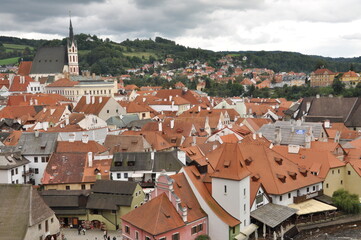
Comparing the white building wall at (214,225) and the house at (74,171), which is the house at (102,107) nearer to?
the house at (74,171)

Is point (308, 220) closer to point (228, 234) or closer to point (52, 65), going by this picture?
point (228, 234)

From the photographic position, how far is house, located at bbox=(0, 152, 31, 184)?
4562cm

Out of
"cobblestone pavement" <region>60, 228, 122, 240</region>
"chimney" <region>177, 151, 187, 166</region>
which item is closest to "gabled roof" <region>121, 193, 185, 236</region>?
"cobblestone pavement" <region>60, 228, 122, 240</region>

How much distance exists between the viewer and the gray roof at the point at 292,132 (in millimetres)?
56656

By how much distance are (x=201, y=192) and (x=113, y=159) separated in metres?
14.3

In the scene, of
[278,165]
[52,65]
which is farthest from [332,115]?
A: [52,65]

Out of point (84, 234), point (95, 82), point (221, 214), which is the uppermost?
point (95, 82)

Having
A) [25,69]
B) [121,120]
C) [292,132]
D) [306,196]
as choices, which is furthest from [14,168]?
[25,69]

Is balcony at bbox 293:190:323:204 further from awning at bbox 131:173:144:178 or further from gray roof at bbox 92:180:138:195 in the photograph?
awning at bbox 131:173:144:178

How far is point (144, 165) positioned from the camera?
45.9 meters

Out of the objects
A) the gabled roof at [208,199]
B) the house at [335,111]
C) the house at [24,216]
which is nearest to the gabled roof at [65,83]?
the house at [335,111]

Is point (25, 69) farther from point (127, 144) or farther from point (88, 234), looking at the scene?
point (88, 234)

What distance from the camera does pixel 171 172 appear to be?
4512cm

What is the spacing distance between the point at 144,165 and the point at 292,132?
23.1 meters
